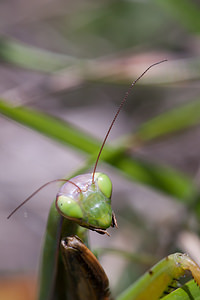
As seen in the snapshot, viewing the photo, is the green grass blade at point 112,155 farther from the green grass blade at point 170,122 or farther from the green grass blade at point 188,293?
the green grass blade at point 188,293

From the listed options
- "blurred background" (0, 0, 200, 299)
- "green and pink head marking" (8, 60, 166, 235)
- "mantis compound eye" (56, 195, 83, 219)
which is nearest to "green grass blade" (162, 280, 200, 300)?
"green and pink head marking" (8, 60, 166, 235)

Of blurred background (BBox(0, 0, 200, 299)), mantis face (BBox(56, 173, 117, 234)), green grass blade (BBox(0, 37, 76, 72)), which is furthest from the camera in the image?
green grass blade (BBox(0, 37, 76, 72))

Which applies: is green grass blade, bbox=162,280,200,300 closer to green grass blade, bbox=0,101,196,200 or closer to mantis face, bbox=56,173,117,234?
mantis face, bbox=56,173,117,234

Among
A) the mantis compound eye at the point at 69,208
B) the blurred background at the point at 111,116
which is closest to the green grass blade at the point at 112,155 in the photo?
the blurred background at the point at 111,116

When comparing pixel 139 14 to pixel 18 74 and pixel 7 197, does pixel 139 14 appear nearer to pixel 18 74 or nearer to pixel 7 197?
pixel 18 74

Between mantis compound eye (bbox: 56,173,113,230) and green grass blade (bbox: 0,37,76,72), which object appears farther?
green grass blade (bbox: 0,37,76,72)

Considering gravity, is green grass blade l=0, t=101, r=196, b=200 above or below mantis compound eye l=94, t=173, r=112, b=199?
below

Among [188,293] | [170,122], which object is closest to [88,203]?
[188,293]
